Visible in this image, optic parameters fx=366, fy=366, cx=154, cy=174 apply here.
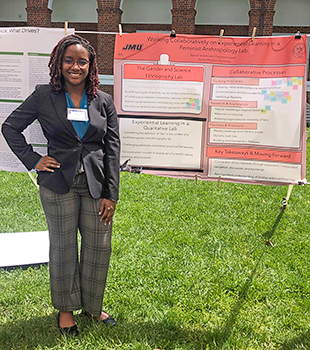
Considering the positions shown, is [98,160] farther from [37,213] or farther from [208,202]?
[208,202]

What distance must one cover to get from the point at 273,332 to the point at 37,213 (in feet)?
10.9

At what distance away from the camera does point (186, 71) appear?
122 inches

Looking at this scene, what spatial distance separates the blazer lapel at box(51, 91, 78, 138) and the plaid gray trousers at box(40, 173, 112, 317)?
1.05 ft

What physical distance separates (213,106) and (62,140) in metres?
1.39

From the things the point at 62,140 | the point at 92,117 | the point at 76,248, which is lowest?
the point at 76,248

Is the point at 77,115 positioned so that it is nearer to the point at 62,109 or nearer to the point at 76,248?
the point at 62,109

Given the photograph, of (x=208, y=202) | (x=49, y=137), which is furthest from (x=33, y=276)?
(x=208, y=202)

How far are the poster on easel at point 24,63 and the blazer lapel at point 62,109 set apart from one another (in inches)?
39.9

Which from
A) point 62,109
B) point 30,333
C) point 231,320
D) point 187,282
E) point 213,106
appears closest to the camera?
point 62,109

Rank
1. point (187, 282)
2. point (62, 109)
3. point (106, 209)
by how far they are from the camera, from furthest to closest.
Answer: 1. point (187, 282)
2. point (106, 209)
3. point (62, 109)

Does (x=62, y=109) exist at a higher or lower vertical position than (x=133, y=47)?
lower

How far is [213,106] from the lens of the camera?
3.13m

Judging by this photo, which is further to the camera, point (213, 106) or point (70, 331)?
point (213, 106)

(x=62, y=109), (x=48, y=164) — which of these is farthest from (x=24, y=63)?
(x=48, y=164)
